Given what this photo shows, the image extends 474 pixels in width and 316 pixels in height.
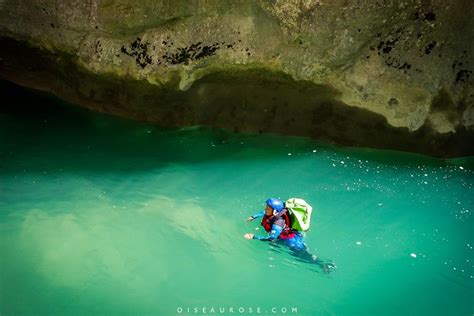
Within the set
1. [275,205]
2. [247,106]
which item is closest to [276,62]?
[247,106]

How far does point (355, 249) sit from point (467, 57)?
4005 millimetres

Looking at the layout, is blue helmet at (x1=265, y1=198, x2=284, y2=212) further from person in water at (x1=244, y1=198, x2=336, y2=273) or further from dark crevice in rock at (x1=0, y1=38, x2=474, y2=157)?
dark crevice in rock at (x1=0, y1=38, x2=474, y2=157)

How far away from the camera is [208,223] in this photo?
634 cm

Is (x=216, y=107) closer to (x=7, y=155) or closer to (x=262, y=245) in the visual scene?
(x=262, y=245)

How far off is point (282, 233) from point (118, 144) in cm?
370

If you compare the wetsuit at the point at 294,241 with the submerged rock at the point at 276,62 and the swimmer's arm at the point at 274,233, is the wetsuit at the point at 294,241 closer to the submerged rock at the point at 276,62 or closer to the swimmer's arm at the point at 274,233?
the swimmer's arm at the point at 274,233

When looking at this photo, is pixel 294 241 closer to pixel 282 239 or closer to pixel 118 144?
pixel 282 239

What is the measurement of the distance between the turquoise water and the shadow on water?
0.03 m

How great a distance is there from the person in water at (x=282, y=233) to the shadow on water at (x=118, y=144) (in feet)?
6.55

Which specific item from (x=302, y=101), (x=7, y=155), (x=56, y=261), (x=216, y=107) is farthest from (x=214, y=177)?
(x=7, y=155)

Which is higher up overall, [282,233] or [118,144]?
[118,144]

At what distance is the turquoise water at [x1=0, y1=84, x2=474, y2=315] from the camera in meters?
5.30

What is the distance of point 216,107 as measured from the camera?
328 inches

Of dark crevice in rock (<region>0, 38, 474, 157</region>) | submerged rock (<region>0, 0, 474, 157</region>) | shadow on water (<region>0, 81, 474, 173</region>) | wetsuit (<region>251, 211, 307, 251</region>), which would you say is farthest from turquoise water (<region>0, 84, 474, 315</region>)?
submerged rock (<region>0, 0, 474, 157</region>)
